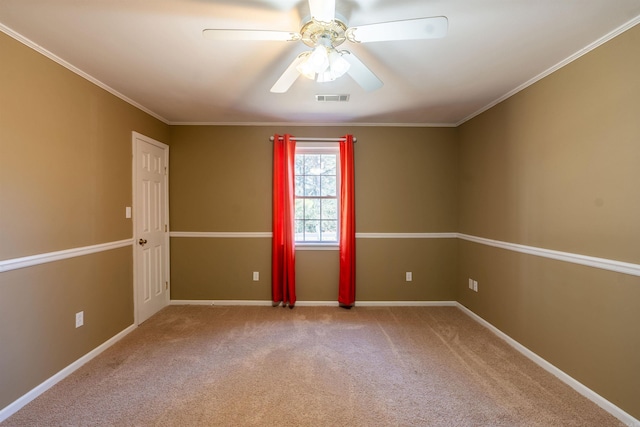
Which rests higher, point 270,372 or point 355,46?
point 355,46

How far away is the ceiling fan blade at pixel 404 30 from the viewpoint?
125 cm

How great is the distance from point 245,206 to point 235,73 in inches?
69.7

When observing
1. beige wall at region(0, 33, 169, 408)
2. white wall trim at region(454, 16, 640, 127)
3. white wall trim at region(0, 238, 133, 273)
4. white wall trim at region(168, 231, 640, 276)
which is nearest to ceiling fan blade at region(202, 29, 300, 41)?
beige wall at region(0, 33, 169, 408)

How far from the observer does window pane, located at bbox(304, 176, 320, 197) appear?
3.74 meters

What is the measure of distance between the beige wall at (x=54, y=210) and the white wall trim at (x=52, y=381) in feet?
0.12

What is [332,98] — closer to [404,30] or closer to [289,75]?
[289,75]

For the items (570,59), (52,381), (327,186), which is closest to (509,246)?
(570,59)

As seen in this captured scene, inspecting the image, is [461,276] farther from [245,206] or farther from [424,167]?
[245,206]

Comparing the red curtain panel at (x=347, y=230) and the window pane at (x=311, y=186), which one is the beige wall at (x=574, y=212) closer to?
the red curtain panel at (x=347, y=230)

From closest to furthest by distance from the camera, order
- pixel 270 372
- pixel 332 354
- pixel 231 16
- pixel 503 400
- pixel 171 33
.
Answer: pixel 231 16 < pixel 171 33 < pixel 503 400 < pixel 270 372 < pixel 332 354

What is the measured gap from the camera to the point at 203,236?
3609 mm

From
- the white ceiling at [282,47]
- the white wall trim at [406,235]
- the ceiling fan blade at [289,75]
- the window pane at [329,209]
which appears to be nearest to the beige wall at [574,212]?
the white ceiling at [282,47]

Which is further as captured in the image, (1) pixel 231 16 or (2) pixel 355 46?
(2) pixel 355 46

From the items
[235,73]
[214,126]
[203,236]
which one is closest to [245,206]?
[203,236]
